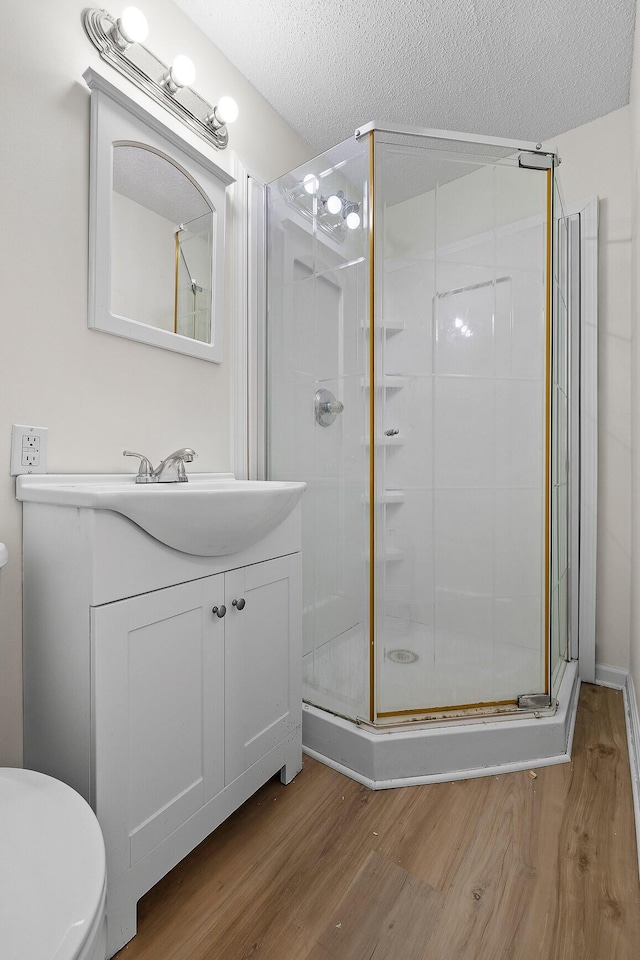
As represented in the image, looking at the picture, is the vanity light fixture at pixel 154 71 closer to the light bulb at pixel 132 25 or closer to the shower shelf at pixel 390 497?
the light bulb at pixel 132 25

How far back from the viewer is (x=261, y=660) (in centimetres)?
131

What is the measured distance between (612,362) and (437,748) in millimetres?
1646

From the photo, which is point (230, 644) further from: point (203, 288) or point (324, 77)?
point (324, 77)

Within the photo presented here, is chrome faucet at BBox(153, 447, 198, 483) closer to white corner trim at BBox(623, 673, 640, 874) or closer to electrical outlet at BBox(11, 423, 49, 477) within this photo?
electrical outlet at BBox(11, 423, 49, 477)

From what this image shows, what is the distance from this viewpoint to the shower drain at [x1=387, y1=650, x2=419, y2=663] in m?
1.52

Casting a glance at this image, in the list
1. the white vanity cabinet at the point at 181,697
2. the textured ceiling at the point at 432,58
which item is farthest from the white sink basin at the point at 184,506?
the textured ceiling at the point at 432,58

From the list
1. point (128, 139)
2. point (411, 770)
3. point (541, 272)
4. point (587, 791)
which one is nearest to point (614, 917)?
point (587, 791)

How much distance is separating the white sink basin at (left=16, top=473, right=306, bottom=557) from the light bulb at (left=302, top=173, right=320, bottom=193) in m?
1.06

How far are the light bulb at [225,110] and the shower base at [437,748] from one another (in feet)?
6.41

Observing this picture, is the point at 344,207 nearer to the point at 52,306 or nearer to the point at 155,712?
the point at 52,306

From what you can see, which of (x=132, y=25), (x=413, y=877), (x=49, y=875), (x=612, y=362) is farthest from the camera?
(x=612, y=362)

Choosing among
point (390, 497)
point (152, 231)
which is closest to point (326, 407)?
point (390, 497)

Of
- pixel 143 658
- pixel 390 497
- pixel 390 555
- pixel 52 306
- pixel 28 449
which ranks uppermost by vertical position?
pixel 52 306

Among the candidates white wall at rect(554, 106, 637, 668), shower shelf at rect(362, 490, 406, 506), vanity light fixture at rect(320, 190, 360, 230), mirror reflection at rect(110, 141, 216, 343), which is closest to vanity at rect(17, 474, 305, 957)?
shower shelf at rect(362, 490, 406, 506)
